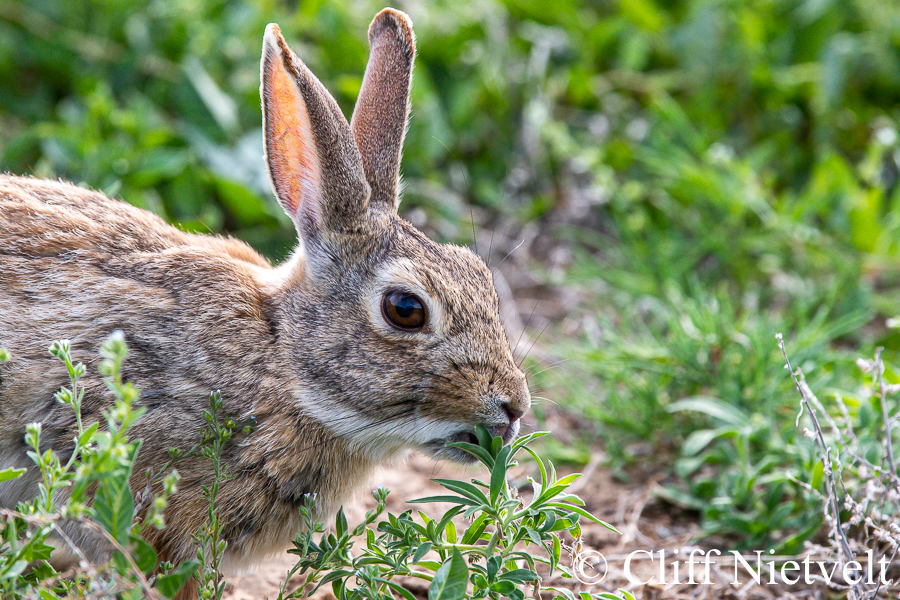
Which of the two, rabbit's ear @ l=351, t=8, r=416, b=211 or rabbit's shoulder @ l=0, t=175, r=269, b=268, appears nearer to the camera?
rabbit's shoulder @ l=0, t=175, r=269, b=268

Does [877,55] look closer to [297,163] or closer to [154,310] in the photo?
[297,163]

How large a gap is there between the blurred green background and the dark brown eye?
1393 millimetres

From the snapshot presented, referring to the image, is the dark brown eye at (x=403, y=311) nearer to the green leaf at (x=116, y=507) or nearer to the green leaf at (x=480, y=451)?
the green leaf at (x=480, y=451)

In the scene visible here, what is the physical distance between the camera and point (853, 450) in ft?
10.4

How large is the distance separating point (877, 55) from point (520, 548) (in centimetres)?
452

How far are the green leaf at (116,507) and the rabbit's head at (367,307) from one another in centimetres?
98

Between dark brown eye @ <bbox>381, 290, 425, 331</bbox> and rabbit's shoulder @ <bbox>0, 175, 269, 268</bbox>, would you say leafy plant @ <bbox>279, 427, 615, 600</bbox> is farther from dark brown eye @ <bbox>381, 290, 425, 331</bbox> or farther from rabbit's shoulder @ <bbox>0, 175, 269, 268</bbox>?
rabbit's shoulder @ <bbox>0, 175, 269, 268</bbox>

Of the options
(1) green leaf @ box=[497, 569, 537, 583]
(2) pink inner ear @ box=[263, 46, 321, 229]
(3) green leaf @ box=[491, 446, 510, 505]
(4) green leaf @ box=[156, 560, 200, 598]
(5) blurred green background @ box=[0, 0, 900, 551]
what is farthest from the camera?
(5) blurred green background @ box=[0, 0, 900, 551]

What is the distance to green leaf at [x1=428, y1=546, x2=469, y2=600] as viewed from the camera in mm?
2302

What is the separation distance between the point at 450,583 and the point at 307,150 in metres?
1.60

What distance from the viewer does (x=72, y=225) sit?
3.17m

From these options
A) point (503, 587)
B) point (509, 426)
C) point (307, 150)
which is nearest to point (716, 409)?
point (509, 426)

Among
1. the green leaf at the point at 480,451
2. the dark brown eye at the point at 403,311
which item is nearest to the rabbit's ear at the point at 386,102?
the dark brown eye at the point at 403,311

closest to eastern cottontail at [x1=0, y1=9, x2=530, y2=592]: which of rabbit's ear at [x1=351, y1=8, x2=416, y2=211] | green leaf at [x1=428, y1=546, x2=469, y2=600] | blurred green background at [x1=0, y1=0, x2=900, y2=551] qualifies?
rabbit's ear at [x1=351, y1=8, x2=416, y2=211]
